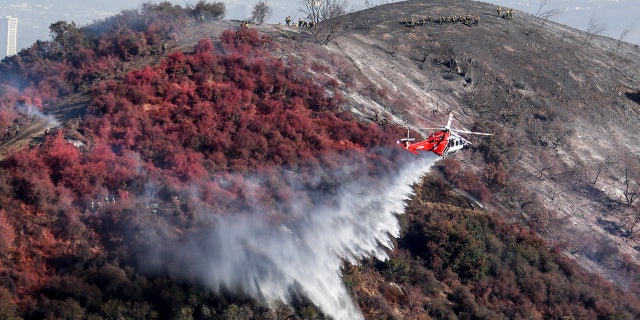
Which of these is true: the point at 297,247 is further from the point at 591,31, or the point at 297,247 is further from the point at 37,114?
the point at 591,31

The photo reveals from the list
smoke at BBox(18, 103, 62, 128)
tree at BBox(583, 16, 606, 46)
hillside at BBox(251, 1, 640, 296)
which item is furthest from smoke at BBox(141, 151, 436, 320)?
tree at BBox(583, 16, 606, 46)

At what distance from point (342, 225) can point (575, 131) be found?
48.1 meters

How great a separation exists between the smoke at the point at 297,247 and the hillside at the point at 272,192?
12 centimetres

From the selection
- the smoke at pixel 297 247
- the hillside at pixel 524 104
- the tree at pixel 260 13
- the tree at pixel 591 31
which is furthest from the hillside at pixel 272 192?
the tree at pixel 591 31

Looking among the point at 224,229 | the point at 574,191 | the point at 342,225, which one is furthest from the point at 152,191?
the point at 574,191

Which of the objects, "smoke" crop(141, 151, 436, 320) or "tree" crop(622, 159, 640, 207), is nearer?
"smoke" crop(141, 151, 436, 320)

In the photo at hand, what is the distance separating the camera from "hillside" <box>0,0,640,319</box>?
25.9m

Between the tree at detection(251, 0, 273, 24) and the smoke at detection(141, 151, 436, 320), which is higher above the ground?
the tree at detection(251, 0, 273, 24)

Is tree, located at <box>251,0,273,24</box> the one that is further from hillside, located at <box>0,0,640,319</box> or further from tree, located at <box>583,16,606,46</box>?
tree, located at <box>583,16,606,46</box>

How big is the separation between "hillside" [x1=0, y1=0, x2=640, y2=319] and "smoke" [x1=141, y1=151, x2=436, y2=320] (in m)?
0.12

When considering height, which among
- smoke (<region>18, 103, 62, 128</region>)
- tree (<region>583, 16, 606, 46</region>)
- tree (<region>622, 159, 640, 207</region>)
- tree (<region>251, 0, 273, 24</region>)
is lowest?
tree (<region>622, 159, 640, 207</region>)

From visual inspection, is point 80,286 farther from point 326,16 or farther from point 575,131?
point 575,131

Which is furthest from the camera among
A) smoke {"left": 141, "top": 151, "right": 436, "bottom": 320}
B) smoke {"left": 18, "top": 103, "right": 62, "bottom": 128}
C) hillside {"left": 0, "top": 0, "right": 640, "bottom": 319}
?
smoke {"left": 18, "top": 103, "right": 62, "bottom": 128}

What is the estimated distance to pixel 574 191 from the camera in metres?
53.3
